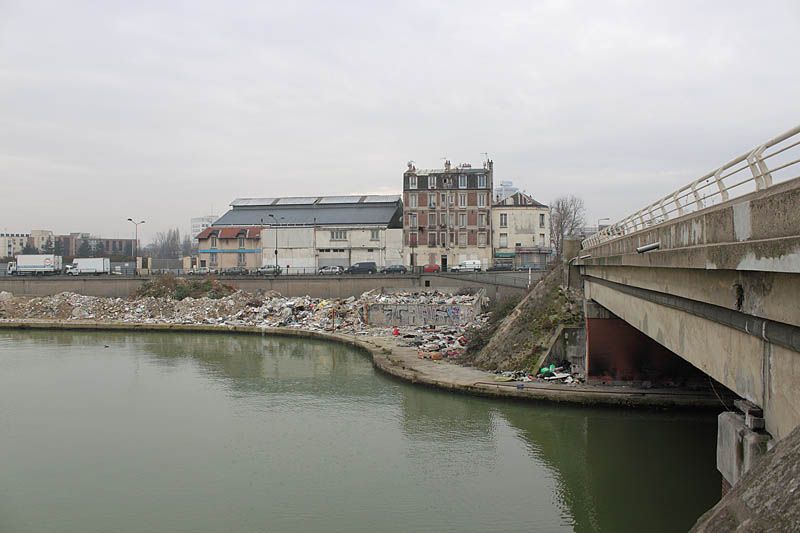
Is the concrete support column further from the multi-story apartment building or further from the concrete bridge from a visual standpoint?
the multi-story apartment building

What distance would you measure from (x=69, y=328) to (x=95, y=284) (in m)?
11.2

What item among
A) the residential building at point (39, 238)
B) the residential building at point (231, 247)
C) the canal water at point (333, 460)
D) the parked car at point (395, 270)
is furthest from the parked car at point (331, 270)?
the residential building at point (39, 238)

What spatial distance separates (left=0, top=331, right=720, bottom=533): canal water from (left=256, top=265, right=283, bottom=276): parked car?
3265 centimetres

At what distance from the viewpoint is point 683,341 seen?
11.7m

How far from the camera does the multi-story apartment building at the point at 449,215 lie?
6412 cm

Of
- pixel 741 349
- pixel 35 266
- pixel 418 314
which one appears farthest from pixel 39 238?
pixel 741 349

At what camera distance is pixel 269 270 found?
63531 mm

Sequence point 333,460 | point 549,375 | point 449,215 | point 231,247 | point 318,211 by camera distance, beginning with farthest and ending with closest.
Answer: point 318,211, point 231,247, point 449,215, point 549,375, point 333,460

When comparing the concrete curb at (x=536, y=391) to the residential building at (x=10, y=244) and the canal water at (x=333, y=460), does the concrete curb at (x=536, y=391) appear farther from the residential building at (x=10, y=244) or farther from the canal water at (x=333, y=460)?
the residential building at (x=10, y=244)

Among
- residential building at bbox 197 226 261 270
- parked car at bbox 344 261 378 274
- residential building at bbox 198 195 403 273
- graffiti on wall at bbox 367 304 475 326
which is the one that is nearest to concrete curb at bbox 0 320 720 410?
graffiti on wall at bbox 367 304 475 326

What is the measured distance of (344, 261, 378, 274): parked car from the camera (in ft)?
196

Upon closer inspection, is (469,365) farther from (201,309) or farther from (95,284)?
(95,284)

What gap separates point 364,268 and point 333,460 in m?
44.2

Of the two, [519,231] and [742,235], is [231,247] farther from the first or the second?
[742,235]
